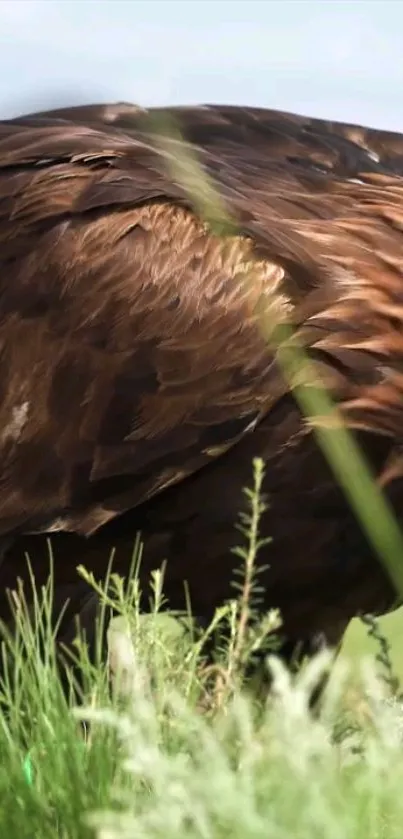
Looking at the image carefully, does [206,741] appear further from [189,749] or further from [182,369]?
[182,369]

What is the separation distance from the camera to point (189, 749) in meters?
1.83

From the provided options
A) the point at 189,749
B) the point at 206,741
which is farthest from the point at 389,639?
the point at 206,741

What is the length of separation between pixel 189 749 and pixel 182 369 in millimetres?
1140

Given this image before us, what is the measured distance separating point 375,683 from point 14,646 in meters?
1.25

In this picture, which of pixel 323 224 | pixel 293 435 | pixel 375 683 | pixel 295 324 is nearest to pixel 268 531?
pixel 293 435

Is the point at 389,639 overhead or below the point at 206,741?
below

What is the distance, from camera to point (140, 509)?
2.96 metres

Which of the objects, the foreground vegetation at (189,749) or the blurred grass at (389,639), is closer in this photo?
the foreground vegetation at (189,749)

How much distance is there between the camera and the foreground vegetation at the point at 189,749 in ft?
4.18

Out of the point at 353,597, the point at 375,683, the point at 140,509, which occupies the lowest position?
the point at 353,597

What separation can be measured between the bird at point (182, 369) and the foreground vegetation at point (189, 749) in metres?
0.12

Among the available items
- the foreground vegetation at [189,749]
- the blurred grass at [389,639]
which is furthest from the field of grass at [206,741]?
the blurred grass at [389,639]

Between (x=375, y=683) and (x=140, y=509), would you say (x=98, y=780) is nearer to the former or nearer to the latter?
(x=375, y=683)

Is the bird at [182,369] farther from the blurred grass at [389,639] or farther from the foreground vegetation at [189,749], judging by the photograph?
the blurred grass at [389,639]
